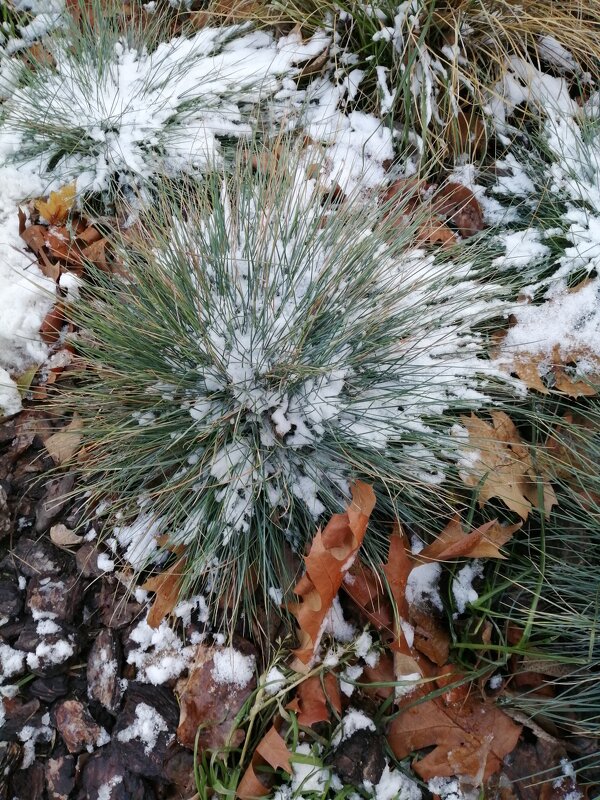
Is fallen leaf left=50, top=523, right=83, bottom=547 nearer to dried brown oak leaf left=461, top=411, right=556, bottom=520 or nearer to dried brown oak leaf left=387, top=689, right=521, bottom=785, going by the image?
dried brown oak leaf left=387, top=689, right=521, bottom=785

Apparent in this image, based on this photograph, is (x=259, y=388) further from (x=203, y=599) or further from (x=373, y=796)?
(x=373, y=796)

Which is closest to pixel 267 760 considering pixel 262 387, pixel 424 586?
pixel 424 586

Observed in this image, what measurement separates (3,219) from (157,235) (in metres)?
0.82

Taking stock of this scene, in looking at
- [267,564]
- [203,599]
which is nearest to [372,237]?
[267,564]

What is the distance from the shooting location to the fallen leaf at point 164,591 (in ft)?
5.48

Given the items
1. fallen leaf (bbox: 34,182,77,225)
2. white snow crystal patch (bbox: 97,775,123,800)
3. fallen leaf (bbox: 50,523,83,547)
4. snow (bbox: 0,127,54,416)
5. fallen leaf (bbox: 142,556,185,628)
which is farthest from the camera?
fallen leaf (bbox: 34,182,77,225)

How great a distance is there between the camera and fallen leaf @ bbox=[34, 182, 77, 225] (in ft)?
6.84

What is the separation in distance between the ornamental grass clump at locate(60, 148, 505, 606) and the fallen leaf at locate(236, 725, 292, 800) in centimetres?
35

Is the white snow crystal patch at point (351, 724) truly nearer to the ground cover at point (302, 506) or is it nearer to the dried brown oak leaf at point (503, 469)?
the ground cover at point (302, 506)

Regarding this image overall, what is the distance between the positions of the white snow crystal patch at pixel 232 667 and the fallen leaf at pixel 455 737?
419mm

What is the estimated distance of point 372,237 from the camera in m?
1.73

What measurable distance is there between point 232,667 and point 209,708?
0.38 feet

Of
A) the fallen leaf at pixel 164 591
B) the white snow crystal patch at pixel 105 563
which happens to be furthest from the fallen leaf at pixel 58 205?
the fallen leaf at pixel 164 591

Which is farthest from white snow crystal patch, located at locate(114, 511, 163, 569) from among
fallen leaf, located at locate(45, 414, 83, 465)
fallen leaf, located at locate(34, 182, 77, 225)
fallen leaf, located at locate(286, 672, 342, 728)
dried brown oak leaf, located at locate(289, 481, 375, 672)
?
fallen leaf, located at locate(34, 182, 77, 225)
